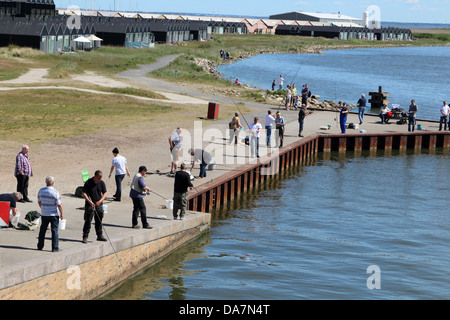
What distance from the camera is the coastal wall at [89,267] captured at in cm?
1320

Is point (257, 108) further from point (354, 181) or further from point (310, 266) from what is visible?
point (310, 266)

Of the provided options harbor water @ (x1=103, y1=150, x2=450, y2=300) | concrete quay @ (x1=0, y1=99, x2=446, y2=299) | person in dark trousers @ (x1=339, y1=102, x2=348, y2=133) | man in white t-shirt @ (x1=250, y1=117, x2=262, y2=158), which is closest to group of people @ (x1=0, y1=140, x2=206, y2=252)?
concrete quay @ (x1=0, y1=99, x2=446, y2=299)

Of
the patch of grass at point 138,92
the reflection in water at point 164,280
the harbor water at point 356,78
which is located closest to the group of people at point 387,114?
the patch of grass at point 138,92

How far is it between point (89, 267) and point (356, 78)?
88.8m

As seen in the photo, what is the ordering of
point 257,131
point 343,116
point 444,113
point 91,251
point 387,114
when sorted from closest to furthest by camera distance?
point 91,251
point 257,131
point 343,116
point 444,113
point 387,114

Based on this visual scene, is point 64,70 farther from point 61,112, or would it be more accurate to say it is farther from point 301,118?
point 301,118

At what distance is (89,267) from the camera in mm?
15305

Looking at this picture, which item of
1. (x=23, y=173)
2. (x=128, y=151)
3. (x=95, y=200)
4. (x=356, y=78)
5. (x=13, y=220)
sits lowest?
(x=13, y=220)

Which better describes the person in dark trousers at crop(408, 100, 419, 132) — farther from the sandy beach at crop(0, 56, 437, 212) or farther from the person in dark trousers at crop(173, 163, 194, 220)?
the person in dark trousers at crop(173, 163, 194, 220)

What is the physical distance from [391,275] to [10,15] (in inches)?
3530

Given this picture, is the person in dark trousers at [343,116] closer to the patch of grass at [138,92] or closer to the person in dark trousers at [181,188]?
the patch of grass at [138,92]

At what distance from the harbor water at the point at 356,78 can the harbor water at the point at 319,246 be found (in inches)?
1166

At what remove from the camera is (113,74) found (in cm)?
6419

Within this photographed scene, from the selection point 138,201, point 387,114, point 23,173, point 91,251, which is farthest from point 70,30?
Answer: point 91,251
